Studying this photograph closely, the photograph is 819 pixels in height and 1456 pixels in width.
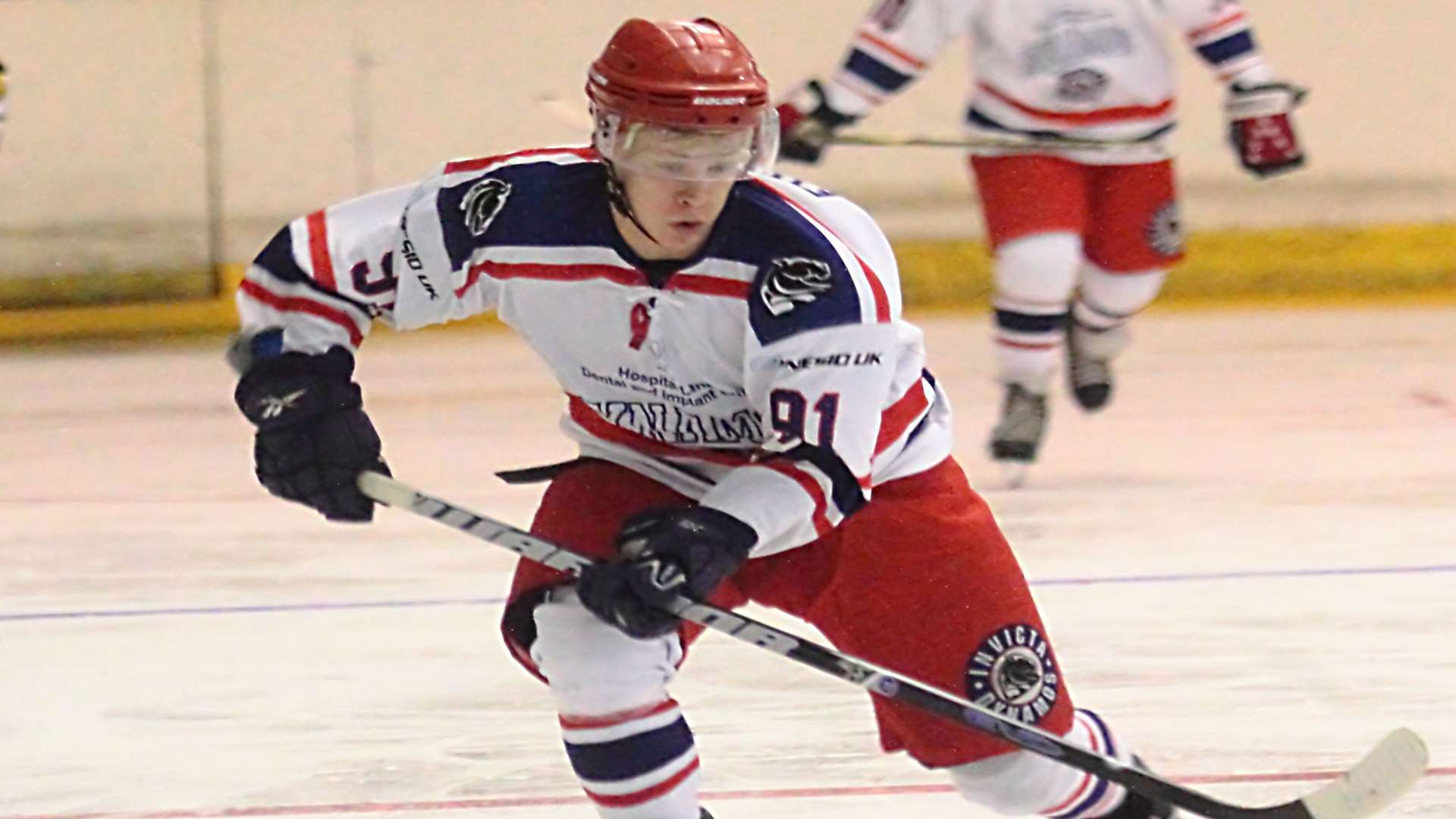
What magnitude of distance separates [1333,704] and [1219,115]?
3.78 metres

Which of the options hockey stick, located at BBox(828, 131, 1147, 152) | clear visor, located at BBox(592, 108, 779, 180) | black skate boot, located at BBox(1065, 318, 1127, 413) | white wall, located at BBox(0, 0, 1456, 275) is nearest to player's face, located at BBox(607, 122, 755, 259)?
clear visor, located at BBox(592, 108, 779, 180)

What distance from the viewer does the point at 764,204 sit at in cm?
204

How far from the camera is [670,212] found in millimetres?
1981

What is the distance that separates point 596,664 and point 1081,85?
8.96 ft

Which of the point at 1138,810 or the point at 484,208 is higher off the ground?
the point at 484,208

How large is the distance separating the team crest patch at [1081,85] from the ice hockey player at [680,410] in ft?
7.58

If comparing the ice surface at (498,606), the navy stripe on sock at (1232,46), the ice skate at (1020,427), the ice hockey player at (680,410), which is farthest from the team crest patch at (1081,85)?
the ice hockey player at (680,410)

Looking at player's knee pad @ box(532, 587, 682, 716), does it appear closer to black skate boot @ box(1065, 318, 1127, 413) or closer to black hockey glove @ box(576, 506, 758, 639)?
black hockey glove @ box(576, 506, 758, 639)

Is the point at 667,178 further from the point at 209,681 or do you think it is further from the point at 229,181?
the point at 229,181

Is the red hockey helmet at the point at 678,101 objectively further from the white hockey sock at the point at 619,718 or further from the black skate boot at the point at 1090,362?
the black skate boot at the point at 1090,362

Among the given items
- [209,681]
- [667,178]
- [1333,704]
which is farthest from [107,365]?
[667,178]

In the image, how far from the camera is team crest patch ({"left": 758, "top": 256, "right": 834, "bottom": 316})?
6.48 ft

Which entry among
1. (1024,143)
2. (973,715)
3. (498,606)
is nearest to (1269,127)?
(1024,143)

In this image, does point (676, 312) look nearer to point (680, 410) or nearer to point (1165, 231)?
point (680, 410)
